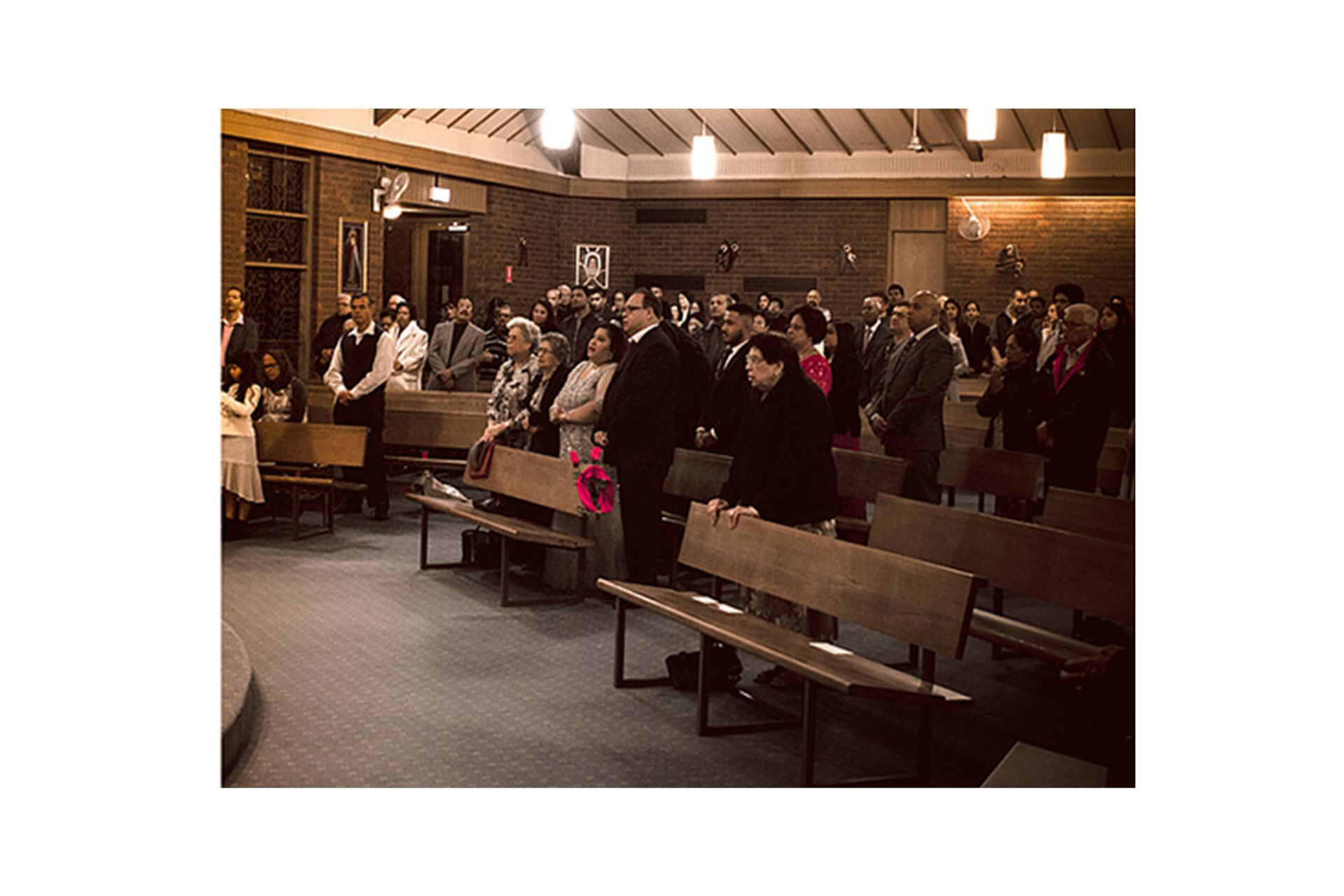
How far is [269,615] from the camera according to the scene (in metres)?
6.83

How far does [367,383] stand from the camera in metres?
9.59

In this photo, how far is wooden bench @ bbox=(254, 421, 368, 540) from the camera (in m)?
9.13

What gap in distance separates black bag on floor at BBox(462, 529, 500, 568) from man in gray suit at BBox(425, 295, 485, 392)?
3.96 metres

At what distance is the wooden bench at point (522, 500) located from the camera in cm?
703

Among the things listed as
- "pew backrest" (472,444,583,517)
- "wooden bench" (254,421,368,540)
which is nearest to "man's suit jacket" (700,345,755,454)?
"pew backrest" (472,444,583,517)

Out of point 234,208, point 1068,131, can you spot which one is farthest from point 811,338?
point 1068,131

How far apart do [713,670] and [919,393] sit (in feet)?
8.57

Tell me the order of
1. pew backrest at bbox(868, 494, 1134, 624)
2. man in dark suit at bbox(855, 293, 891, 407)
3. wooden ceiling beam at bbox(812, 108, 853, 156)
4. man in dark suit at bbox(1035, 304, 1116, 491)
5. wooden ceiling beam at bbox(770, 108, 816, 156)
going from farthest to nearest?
1. wooden ceiling beam at bbox(770, 108, 816, 156)
2. wooden ceiling beam at bbox(812, 108, 853, 156)
3. man in dark suit at bbox(855, 293, 891, 407)
4. man in dark suit at bbox(1035, 304, 1116, 491)
5. pew backrest at bbox(868, 494, 1134, 624)

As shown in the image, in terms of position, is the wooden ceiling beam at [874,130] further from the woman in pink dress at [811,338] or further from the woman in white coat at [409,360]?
the woman in pink dress at [811,338]

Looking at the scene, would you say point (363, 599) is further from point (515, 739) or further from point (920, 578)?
point (920, 578)

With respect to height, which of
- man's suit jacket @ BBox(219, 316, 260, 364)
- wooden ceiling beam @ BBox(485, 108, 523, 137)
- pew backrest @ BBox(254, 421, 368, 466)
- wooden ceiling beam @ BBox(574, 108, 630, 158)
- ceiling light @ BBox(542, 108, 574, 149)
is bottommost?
pew backrest @ BBox(254, 421, 368, 466)

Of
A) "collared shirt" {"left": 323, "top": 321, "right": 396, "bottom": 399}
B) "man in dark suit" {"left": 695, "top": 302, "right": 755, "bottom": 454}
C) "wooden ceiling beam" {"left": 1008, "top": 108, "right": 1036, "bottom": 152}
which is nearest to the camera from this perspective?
"man in dark suit" {"left": 695, "top": 302, "right": 755, "bottom": 454}

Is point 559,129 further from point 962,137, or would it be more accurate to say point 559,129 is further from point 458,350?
point 962,137

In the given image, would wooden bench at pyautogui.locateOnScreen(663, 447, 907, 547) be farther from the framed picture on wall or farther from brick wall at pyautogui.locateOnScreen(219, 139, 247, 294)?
the framed picture on wall
